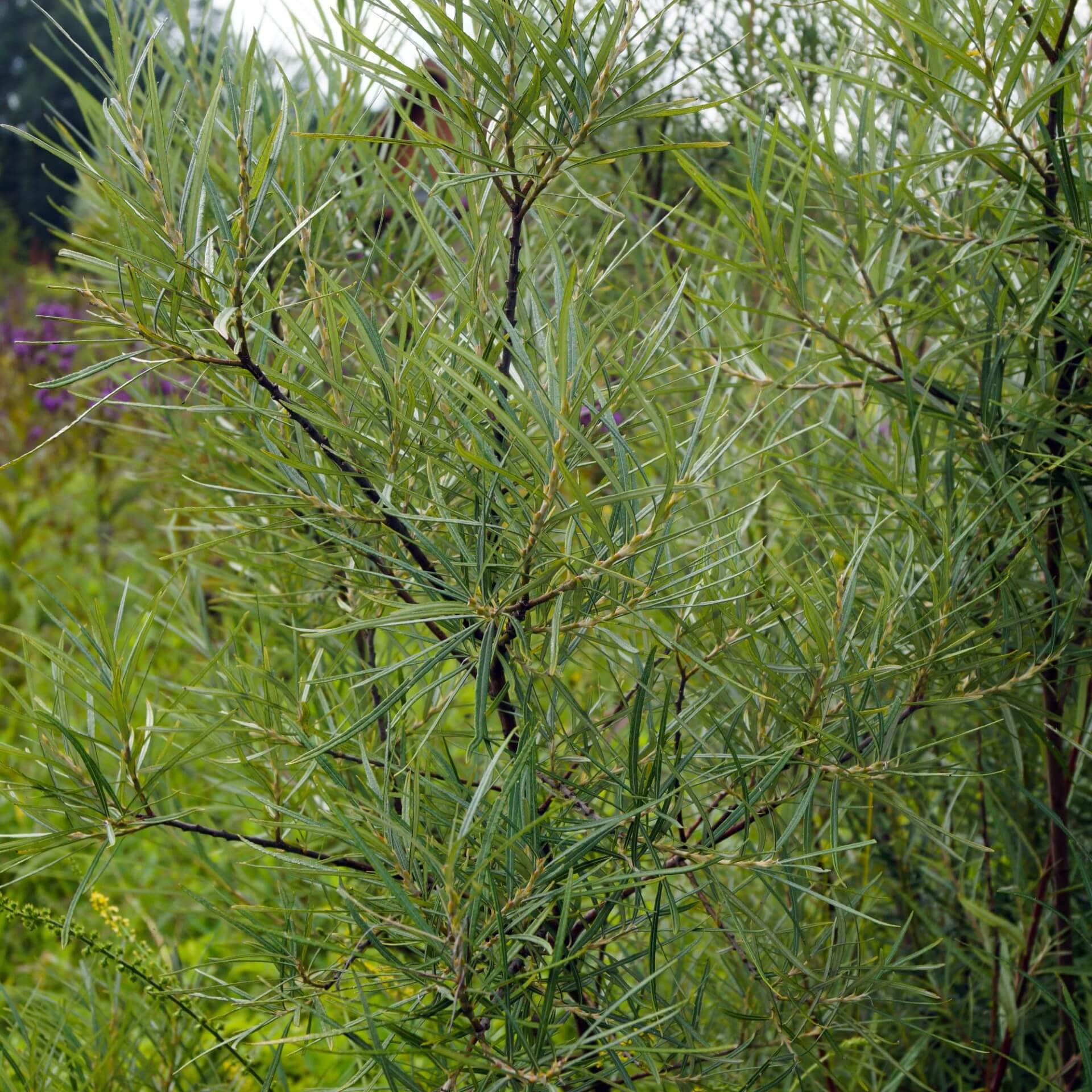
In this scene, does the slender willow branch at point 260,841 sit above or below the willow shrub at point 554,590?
below

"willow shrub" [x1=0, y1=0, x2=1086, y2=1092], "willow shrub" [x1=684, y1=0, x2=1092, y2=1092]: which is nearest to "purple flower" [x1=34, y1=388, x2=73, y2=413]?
"willow shrub" [x1=0, y1=0, x2=1086, y2=1092]

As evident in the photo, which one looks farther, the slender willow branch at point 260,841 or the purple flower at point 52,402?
the purple flower at point 52,402

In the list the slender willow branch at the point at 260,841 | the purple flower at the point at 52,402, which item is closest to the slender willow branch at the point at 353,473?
the slender willow branch at the point at 260,841

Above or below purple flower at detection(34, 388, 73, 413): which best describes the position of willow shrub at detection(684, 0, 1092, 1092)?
above

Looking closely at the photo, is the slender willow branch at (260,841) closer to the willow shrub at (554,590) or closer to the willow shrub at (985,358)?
the willow shrub at (554,590)

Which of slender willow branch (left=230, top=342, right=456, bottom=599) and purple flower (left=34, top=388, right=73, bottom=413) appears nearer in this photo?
slender willow branch (left=230, top=342, right=456, bottom=599)

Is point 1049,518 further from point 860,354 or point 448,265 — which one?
point 448,265

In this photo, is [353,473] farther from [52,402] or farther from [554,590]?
[52,402]

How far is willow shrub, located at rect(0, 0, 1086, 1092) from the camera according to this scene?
1.12 ft

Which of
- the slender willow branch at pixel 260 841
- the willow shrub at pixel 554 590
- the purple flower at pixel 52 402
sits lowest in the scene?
the purple flower at pixel 52 402

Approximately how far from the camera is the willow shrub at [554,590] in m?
0.34

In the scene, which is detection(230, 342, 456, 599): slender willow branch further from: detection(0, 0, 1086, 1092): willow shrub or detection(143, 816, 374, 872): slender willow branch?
detection(143, 816, 374, 872): slender willow branch

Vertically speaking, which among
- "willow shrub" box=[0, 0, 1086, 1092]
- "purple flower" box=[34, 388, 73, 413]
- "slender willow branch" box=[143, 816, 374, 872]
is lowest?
"purple flower" box=[34, 388, 73, 413]

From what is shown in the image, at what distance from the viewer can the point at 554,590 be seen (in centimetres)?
35
